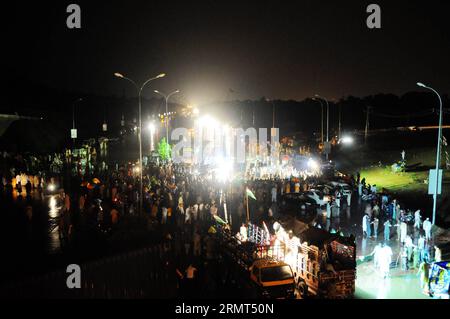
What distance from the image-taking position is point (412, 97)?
3789 inches

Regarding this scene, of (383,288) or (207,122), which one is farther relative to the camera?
(207,122)

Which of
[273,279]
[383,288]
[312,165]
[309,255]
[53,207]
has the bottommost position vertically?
[383,288]

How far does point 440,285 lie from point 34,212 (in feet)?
56.8

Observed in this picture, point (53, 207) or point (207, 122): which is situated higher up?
point (207, 122)

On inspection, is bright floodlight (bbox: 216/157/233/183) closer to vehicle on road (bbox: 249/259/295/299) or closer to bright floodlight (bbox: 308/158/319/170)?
bright floodlight (bbox: 308/158/319/170)

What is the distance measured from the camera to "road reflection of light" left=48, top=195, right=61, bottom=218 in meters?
18.8

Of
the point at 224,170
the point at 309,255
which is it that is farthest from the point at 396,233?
the point at 224,170

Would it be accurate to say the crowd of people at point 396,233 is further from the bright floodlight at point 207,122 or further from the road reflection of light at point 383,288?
the bright floodlight at point 207,122

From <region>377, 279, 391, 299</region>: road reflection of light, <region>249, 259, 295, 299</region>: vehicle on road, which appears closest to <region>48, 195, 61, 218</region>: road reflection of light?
<region>249, 259, 295, 299</region>: vehicle on road

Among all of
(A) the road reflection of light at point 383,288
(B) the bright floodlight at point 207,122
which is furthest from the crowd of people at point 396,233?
(B) the bright floodlight at point 207,122

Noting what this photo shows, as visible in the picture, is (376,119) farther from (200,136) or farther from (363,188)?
(363,188)

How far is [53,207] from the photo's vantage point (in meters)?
20.3

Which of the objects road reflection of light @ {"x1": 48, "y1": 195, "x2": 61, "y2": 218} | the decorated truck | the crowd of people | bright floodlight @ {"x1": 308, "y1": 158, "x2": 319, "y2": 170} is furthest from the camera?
bright floodlight @ {"x1": 308, "y1": 158, "x2": 319, "y2": 170}

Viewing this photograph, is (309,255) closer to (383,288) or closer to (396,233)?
(383,288)
